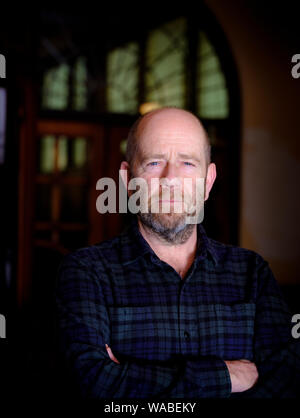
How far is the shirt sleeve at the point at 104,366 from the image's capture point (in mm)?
1025

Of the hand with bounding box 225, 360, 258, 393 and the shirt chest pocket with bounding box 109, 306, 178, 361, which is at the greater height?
the shirt chest pocket with bounding box 109, 306, 178, 361

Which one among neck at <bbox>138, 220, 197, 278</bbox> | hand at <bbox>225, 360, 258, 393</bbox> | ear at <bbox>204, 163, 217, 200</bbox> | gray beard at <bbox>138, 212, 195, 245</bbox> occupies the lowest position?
hand at <bbox>225, 360, 258, 393</bbox>

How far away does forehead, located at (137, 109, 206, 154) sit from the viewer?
1.24m

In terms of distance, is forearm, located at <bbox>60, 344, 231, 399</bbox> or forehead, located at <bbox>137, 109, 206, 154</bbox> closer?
forearm, located at <bbox>60, 344, 231, 399</bbox>

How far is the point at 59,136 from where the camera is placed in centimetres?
377

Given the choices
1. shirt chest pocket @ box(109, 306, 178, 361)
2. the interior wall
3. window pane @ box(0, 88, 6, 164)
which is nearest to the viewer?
shirt chest pocket @ box(109, 306, 178, 361)

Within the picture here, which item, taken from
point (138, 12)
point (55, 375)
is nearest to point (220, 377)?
point (55, 375)

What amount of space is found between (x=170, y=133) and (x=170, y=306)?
51 cm

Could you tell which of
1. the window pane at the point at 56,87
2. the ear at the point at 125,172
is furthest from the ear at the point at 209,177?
the window pane at the point at 56,87

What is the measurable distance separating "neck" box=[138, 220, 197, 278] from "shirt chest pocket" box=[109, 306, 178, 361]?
0.58ft

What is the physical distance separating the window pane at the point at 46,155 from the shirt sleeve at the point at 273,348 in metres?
2.89

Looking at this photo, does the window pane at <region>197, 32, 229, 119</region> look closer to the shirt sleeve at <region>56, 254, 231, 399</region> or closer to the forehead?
the forehead

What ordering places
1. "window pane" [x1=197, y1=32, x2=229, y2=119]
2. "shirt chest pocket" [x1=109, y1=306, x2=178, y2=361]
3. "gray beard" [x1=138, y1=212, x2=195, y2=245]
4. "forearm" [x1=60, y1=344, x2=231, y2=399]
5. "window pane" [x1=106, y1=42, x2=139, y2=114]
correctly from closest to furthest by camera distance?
"forearm" [x1=60, y1=344, x2=231, y2=399]
"shirt chest pocket" [x1=109, y1=306, x2=178, y2=361]
"gray beard" [x1=138, y1=212, x2=195, y2=245]
"window pane" [x1=197, y1=32, x2=229, y2=119]
"window pane" [x1=106, y1=42, x2=139, y2=114]

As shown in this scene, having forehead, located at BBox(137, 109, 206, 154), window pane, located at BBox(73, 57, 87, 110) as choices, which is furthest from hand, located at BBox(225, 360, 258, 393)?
window pane, located at BBox(73, 57, 87, 110)
